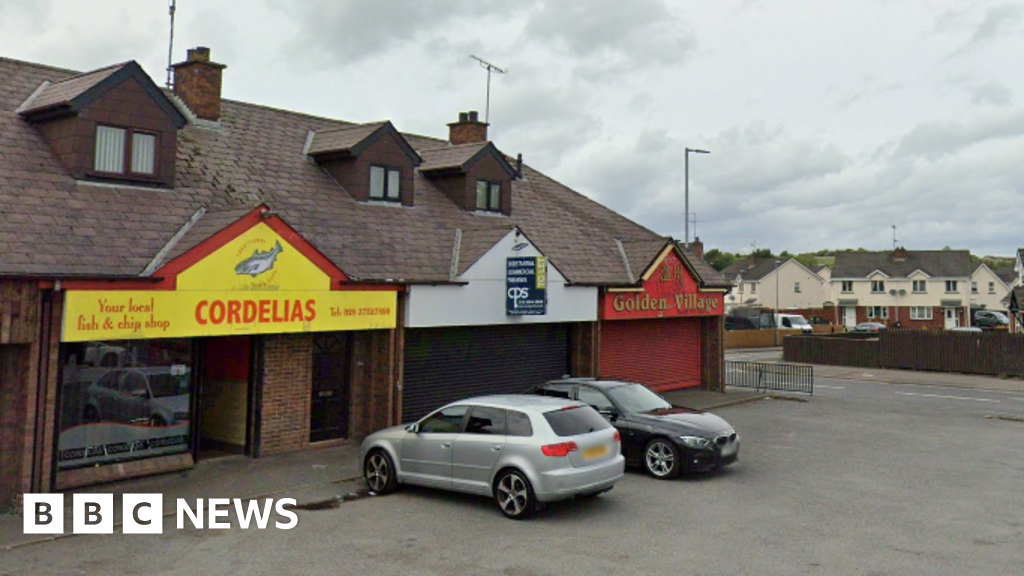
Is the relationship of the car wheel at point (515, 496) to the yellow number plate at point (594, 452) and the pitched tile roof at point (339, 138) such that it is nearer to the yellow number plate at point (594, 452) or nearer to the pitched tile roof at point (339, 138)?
the yellow number plate at point (594, 452)

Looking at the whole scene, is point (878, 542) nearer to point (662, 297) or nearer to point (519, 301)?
point (519, 301)

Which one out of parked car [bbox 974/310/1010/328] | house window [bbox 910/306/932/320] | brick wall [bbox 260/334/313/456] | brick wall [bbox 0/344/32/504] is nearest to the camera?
brick wall [bbox 0/344/32/504]

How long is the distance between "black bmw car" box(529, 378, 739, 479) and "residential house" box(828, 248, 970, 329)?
2493 inches

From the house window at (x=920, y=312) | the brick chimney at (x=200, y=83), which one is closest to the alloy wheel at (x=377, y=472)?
the brick chimney at (x=200, y=83)

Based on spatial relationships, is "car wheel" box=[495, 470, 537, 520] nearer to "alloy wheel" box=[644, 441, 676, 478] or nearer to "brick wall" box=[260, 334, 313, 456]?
"alloy wheel" box=[644, 441, 676, 478]

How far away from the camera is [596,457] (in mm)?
9516

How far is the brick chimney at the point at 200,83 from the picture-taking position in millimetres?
15867

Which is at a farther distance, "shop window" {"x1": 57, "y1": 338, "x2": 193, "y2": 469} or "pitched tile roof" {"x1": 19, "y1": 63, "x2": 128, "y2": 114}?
"pitched tile roof" {"x1": 19, "y1": 63, "x2": 128, "y2": 114}

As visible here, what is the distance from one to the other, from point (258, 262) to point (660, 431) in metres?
7.08

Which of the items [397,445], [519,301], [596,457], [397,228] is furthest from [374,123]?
[596,457]

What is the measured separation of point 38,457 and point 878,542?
1080 centimetres

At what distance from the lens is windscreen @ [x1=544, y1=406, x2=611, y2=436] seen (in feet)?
30.9

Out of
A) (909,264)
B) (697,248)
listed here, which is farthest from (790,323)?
(909,264)

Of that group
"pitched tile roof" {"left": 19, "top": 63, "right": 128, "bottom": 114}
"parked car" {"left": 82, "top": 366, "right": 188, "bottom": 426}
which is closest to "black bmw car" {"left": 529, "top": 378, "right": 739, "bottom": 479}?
"parked car" {"left": 82, "top": 366, "right": 188, "bottom": 426}
